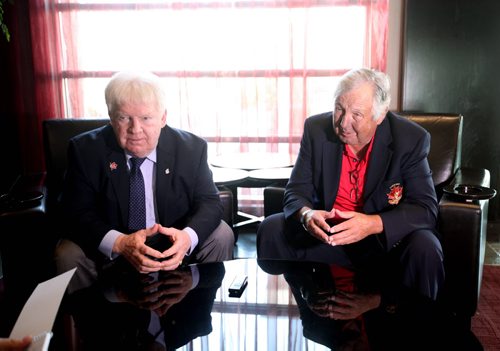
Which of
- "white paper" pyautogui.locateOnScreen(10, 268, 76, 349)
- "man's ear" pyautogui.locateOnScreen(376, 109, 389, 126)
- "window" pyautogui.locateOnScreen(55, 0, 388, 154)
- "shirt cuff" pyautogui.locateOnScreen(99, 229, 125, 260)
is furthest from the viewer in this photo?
"window" pyautogui.locateOnScreen(55, 0, 388, 154)

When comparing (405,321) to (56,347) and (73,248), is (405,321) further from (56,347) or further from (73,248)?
(73,248)

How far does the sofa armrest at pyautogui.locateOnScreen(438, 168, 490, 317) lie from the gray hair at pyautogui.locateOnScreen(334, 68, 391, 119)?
1.51 feet

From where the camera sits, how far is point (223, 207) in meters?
2.15

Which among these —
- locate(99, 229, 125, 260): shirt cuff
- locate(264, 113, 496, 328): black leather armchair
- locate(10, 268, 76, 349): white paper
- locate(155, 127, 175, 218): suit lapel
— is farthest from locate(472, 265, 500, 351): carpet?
locate(10, 268, 76, 349): white paper

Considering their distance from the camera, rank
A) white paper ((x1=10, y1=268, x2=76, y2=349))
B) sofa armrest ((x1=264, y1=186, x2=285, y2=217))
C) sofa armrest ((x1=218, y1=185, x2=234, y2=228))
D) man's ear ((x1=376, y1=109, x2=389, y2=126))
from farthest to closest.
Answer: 1. sofa armrest ((x1=264, y1=186, x2=285, y2=217))
2. sofa armrest ((x1=218, y1=185, x2=234, y2=228))
3. man's ear ((x1=376, y1=109, x2=389, y2=126))
4. white paper ((x1=10, y1=268, x2=76, y2=349))

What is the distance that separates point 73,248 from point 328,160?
103 centimetres

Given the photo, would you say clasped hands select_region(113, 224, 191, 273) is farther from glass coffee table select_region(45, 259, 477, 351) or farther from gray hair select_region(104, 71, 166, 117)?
gray hair select_region(104, 71, 166, 117)

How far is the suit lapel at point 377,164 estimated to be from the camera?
77.4 inches

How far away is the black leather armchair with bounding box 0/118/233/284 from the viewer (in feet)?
6.47

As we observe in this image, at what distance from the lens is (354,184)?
2.04 metres

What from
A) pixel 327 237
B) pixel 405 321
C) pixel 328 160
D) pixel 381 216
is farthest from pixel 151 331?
pixel 328 160

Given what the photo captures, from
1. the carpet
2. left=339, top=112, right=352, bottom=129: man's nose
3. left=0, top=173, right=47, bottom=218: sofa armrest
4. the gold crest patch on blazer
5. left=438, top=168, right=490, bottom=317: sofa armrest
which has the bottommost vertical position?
the carpet

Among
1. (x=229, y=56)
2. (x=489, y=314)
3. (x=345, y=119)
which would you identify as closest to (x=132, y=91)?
(x=345, y=119)

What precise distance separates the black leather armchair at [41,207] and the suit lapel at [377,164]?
1.93ft
